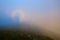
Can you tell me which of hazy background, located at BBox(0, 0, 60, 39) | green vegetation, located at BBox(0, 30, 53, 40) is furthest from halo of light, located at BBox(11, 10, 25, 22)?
green vegetation, located at BBox(0, 30, 53, 40)

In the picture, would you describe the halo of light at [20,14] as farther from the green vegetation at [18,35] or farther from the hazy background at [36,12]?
the green vegetation at [18,35]

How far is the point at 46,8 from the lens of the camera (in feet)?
3.01

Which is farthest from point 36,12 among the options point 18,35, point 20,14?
point 18,35

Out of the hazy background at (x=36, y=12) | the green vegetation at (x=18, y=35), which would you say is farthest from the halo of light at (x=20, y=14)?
the green vegetation at (x=18, y=35)

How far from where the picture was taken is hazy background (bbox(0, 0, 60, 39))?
87 centimetres

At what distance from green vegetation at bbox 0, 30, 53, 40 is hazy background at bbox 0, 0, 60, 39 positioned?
86 millimetres

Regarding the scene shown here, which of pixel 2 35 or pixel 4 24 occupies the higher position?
pixel 4 24

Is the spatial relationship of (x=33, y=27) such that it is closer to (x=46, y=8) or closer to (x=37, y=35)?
(x=37, y=35)

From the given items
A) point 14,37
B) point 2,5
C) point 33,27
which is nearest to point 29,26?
point 33,27

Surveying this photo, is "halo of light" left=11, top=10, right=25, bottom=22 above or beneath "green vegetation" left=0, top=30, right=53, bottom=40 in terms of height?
above

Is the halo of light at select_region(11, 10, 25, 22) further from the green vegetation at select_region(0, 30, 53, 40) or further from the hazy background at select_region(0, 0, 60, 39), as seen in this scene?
the green vegetation at select_region(0, 30, 53, 40)

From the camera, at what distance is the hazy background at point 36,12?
871mm

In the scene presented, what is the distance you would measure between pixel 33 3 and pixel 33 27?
0.81 ft

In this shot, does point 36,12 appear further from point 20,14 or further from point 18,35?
point 18,35
